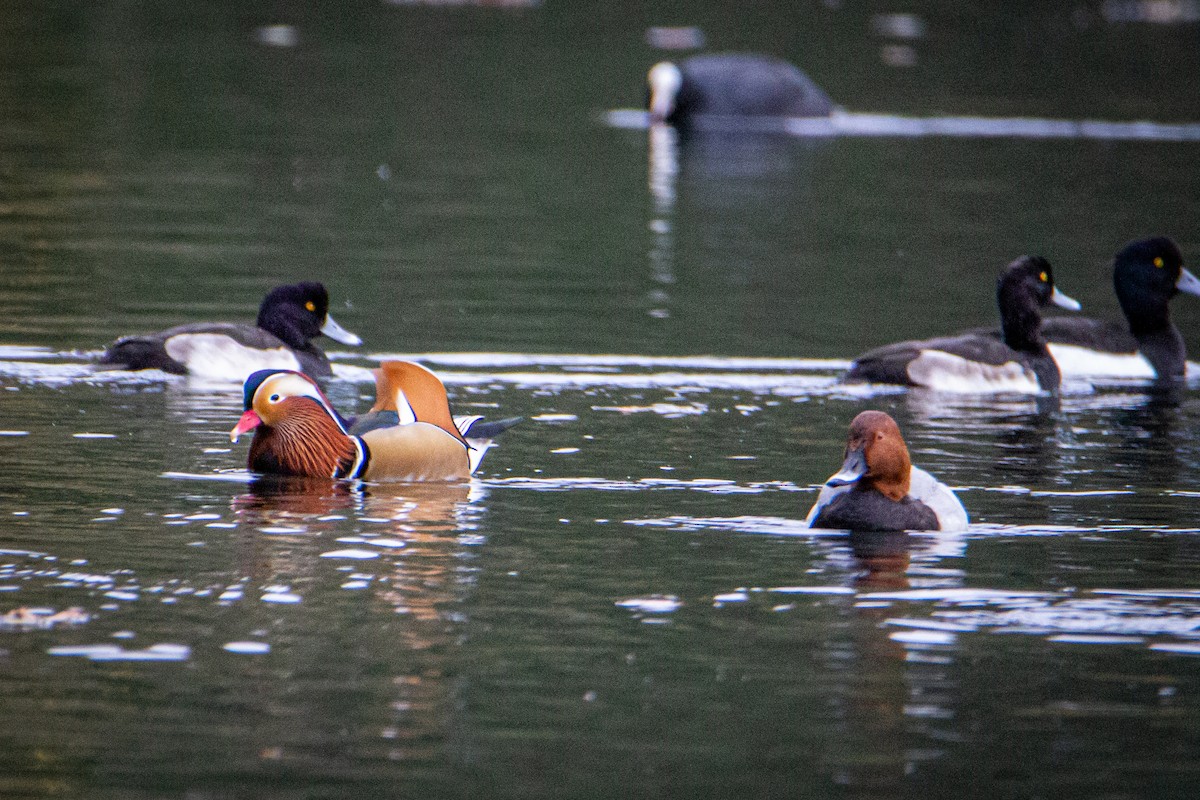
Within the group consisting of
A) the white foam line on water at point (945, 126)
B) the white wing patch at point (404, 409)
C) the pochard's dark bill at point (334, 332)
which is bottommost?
the white wing patch at point (404, 409)

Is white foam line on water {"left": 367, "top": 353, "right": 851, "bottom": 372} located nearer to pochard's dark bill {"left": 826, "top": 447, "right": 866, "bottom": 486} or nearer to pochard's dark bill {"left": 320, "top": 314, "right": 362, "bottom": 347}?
pochard's dark bill {"left": 320, "top": 314, "right": 362, "bottom": 347}

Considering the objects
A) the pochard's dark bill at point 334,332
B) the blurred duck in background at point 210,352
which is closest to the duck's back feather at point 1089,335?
the pochard's dark bill at point 334,332

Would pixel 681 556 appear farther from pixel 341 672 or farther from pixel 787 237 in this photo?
pixel 787 237

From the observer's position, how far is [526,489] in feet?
41.1

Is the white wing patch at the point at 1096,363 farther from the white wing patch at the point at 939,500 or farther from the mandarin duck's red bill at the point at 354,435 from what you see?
the mandarin duck's red bill at the point at 354,435

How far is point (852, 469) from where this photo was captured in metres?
11.3

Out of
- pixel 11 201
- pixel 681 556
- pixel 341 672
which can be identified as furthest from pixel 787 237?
pixel 341 672

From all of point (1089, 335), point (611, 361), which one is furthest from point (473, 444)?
point (1089, 335)

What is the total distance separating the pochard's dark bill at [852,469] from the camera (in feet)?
36.9

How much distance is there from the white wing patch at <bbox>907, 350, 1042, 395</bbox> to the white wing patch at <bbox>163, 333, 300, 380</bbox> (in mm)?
4861

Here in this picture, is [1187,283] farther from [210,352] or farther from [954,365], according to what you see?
[210,352]

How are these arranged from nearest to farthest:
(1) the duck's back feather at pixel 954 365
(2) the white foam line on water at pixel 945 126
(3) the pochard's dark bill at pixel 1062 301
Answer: (1) the duck's back feather at pixel 954 365, (3) the pochard's dark bill at pixel 1062 301, (2) the white foam line on water at pixel 945 126

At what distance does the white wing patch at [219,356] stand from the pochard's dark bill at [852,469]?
19.9 feet

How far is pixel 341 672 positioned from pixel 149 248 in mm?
15325
